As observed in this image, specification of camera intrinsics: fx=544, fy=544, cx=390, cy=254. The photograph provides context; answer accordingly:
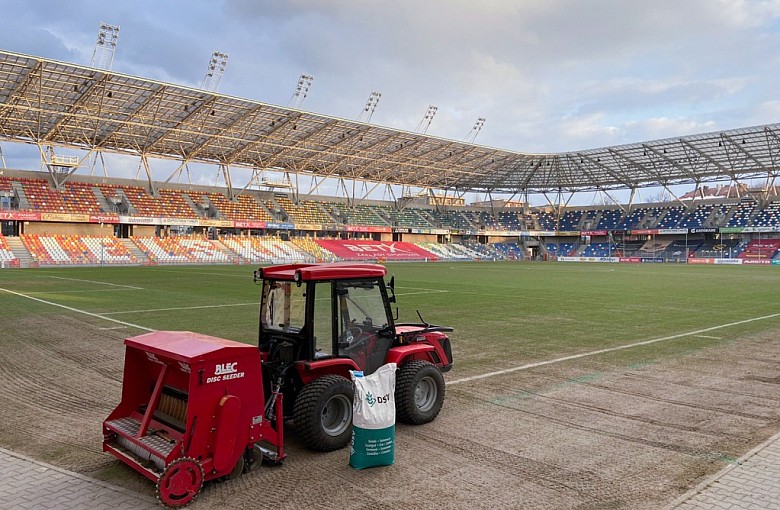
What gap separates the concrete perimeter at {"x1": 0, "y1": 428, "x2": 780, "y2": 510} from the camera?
446 centimetres

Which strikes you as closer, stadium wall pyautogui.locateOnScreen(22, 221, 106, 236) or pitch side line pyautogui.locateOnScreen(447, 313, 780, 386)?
pitch side line pyautogui.locateOnScreen(447, 313, 780, 386)

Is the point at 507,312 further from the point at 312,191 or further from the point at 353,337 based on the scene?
the point at 312,191

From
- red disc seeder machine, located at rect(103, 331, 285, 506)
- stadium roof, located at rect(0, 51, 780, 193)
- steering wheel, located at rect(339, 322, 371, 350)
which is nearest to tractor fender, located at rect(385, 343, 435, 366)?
steering wheel, located at rect(339, 322, 371, 350)

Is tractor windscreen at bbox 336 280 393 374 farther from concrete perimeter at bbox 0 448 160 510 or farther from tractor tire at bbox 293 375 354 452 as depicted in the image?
concrete perimeter at bbox 0 448 160 510

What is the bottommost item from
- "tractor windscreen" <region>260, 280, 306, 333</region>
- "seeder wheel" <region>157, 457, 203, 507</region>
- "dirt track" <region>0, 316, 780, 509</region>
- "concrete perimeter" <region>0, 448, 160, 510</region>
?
"concrete perimeter" <region>0, 448, 160, 510</region>

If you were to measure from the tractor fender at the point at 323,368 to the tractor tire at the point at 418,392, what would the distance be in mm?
731

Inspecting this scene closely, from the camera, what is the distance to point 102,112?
44.7 meters

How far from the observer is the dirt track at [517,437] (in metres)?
4.69

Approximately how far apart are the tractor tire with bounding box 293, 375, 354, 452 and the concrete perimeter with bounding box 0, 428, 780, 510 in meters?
1.46

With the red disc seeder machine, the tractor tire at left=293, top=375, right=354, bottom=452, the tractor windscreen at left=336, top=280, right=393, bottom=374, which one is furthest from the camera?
the tractor windscreen at left=336, top=280, right=393, bottom=374

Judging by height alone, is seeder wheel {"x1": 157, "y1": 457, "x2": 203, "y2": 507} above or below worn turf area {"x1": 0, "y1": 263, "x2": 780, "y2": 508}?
above

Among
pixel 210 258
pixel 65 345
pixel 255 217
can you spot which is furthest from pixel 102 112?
pixel 65 345

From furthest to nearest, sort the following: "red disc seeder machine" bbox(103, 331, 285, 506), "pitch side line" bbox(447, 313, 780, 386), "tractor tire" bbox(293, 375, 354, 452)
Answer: "pitch side line" bbox(447, 313, 780, 386), "tractor tire" bbox(293, 375, 354, 452), "red disc seeder machine" bbox(103, 331, 285, 506)

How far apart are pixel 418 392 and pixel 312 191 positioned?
217ft
